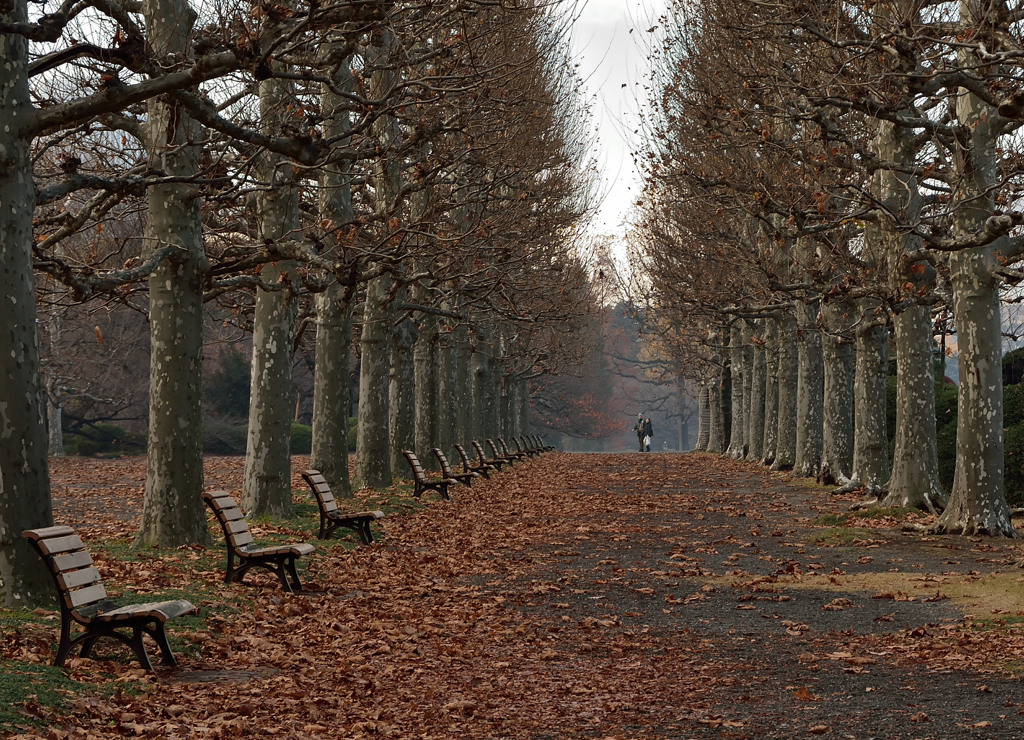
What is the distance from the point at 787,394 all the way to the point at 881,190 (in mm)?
13129

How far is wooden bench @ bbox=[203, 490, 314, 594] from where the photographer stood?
10859mm

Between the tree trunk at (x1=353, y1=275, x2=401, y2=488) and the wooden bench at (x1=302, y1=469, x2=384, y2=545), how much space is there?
292 inches

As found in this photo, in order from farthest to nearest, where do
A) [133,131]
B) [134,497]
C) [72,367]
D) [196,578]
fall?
[72,367] < [134,497] < [133,131] < [196,578]

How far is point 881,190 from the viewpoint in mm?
19344

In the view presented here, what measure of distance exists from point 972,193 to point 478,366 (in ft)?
88.8

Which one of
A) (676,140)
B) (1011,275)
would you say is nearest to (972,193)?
(1011,275)

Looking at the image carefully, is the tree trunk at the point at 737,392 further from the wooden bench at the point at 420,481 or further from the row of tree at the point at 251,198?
the wooden bench at the point at 420,481

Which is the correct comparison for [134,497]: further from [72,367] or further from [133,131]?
[72,367]

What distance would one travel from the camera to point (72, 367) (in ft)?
147

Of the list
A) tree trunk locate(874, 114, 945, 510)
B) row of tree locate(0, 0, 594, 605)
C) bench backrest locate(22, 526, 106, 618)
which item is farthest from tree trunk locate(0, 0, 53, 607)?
tree trunk locate(874, 114, 945, 510)

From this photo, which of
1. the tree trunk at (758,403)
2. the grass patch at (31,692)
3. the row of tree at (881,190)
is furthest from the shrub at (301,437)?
the grass patch at (31,692)

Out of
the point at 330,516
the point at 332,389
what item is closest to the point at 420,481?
the point at 332,389

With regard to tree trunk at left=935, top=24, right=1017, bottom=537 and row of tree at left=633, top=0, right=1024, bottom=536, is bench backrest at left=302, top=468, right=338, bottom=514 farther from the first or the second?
tree trunk at left=935, top=24, right=1017, bottom=537

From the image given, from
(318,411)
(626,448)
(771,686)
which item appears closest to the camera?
(771,686)
